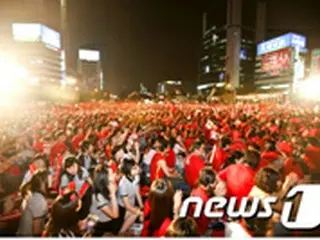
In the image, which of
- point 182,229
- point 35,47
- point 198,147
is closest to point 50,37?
point 35,47

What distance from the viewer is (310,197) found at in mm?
6039

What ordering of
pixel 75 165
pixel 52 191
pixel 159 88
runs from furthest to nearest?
pixel 159 88 → pixel 52 191 → pixel 75 165

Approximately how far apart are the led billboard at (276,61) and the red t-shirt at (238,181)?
7356 centimetres

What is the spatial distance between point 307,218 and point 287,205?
27.4 inches

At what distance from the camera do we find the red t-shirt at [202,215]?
195 inches

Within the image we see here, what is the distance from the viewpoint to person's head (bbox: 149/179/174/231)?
4254 millimetres

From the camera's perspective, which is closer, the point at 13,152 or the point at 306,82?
the point at 13,152

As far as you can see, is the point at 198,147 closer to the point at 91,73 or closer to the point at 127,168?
the point at 127,168

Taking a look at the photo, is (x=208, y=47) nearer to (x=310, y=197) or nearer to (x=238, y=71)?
(x=238, y=71)

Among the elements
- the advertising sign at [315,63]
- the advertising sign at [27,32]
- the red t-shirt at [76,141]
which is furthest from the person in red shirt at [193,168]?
the advertising sign at [27,32]

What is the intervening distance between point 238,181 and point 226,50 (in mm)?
125692

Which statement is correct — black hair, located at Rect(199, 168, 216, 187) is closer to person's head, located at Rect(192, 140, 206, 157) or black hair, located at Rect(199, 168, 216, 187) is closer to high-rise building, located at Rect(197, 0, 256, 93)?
person's head, located at Rect(192, 140, 206, 157)

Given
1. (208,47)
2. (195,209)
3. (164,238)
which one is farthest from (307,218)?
(208,47)

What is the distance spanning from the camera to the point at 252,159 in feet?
21.9
